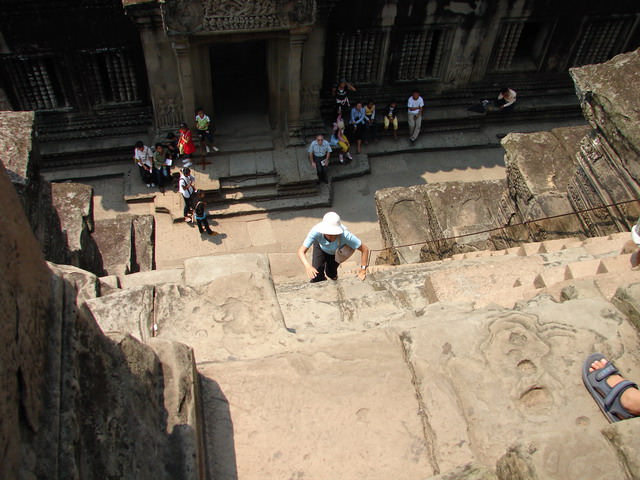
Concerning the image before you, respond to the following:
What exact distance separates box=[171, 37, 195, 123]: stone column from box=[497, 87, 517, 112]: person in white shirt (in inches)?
271

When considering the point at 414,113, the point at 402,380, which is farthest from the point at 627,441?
the point at 414,113

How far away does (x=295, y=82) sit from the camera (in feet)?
36.3

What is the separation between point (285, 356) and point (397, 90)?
401 inches

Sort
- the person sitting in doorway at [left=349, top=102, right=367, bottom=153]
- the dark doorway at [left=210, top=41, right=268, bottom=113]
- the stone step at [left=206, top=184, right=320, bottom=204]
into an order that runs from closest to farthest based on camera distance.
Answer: the stone step at [left=206, top=184, right=320, bottom=204]
the person sitting in doorway at [left=349, top=102, right=367, bottom=153]
the dark doorway at [left=210, top=41, right=268, bottom=113]

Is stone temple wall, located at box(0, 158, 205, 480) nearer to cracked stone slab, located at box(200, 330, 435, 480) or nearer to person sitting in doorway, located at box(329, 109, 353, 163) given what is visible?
cracked stone slab, located at box(200, 330, 435, 480)

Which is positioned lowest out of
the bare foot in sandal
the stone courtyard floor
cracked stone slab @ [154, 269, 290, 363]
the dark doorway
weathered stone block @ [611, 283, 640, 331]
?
the bare foot in sandal

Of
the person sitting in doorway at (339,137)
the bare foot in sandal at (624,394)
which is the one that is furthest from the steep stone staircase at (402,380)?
the person sitting in doorway at (339,137)

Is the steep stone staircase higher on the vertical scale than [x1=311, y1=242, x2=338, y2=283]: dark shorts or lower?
lower

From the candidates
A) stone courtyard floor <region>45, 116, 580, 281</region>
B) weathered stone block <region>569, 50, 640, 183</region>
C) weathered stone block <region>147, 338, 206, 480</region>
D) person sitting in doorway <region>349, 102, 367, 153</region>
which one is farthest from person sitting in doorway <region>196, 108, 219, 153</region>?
weathered stone block <region>147, 338, 206, 480</region>

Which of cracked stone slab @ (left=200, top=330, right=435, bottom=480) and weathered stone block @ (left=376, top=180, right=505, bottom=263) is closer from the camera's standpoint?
cracked stone slab @ (left=200, top=330, right=435, bottom=480)

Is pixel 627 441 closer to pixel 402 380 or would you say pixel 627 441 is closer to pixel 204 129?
pixel 402 380

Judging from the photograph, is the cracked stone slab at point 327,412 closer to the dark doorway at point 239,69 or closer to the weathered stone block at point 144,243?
the weathered stone block at point 144,243

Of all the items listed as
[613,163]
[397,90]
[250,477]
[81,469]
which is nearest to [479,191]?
[613,163]

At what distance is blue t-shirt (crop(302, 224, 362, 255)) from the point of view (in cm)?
632
